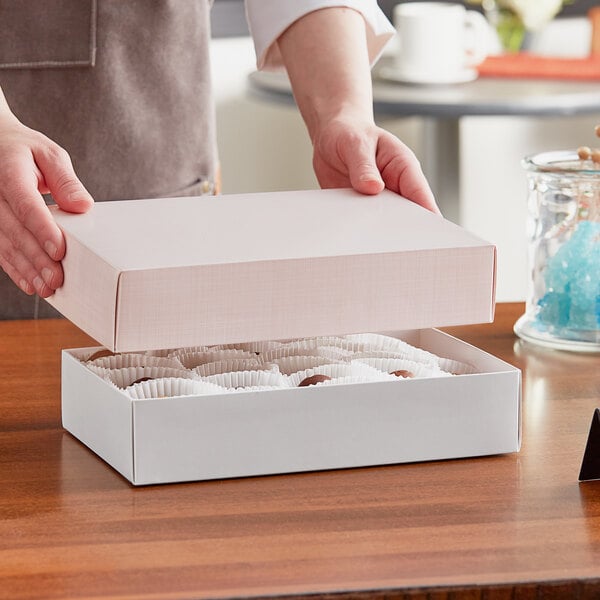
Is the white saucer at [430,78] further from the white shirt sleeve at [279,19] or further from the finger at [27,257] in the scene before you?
the finger at [27,257]

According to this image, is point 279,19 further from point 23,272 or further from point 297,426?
point 297,426

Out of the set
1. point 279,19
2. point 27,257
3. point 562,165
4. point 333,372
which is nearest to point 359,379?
point 333,372

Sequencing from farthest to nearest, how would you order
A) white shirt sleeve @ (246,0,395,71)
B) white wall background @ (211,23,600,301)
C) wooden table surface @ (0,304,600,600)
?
white wall background @ (211,23,600,301)
white shirt sleeve @ (246,0,395,71)
wooden table surface @ (0,304,600,600)

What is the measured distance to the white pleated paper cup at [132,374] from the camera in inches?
36.1

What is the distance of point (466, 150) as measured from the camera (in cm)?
367

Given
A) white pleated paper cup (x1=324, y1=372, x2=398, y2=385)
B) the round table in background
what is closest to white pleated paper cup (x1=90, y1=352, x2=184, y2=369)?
white pleated paper cup (x1=324, y1=372, x2=398, y2=385)

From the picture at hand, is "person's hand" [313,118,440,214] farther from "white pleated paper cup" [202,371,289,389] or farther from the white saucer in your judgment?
the white saucer

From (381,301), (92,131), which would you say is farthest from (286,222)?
(92,131)

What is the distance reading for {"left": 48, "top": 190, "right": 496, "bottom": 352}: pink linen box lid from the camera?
0.81 m

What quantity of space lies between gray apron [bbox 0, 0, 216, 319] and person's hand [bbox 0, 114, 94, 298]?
0.47 metres

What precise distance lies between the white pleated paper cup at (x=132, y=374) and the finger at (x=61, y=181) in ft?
0.43

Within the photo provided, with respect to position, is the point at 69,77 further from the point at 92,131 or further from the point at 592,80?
the point at 592,80

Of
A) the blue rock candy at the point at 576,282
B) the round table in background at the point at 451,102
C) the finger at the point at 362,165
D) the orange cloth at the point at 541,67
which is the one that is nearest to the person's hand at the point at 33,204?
the finger at the point at 362,165

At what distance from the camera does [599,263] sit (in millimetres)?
1146
